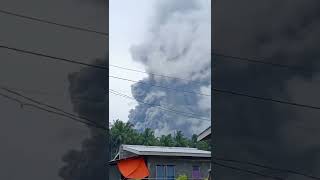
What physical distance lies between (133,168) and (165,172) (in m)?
1.00

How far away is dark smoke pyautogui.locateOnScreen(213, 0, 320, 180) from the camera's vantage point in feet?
21.1

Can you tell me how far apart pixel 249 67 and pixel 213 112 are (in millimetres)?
751

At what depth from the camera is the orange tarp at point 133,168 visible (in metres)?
15.0

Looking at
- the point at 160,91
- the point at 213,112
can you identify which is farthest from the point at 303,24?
the point at 160,91

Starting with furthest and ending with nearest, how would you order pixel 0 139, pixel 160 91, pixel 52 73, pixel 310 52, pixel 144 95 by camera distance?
pixel 144 95 < pixel 160 91 < pixel 310 52 < pixel 52 73 < pixel 0 139

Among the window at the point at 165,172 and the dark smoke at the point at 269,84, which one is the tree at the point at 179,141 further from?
the dark smoke at the point at 269,84

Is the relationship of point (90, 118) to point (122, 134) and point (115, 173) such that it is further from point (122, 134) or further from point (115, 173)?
point (122, 134)

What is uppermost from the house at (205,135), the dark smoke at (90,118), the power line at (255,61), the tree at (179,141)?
the tree at (179,141)

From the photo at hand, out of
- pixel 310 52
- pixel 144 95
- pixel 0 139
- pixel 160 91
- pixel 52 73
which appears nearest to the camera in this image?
pixel 0 139

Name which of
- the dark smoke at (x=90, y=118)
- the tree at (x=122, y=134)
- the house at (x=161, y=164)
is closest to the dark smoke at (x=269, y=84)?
the dark smoke at (x=90, y=118)

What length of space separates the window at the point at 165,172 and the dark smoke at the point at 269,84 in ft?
28.3

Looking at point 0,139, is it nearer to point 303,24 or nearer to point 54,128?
point 54,128

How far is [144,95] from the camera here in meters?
106

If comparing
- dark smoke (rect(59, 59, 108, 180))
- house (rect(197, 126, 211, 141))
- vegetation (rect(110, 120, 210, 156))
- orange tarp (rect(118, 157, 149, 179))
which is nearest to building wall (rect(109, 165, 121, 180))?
orange tarp (rect(118, 157, 149, 179))
